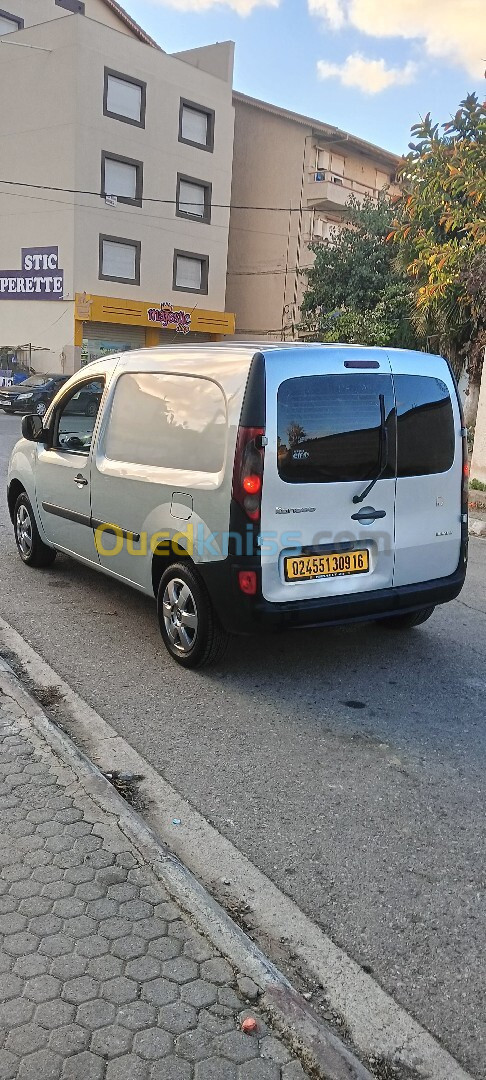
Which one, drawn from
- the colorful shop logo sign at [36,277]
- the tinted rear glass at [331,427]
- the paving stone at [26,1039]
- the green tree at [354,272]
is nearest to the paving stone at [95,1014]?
the paving stone at [26,1039]

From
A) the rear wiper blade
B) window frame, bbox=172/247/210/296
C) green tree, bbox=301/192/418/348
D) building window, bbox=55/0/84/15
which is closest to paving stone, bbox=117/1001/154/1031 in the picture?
the rear wiper blade

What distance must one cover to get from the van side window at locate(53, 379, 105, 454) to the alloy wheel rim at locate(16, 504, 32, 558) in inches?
35.9

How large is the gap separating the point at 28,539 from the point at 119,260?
1117 inches

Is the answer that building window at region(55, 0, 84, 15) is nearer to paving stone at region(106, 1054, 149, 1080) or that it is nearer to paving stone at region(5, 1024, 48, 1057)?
paving stone at region(5, 1024, 48, 1057)

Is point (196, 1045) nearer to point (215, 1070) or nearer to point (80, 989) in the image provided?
point (215, 1070)

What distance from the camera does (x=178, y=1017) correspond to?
2.19 meters

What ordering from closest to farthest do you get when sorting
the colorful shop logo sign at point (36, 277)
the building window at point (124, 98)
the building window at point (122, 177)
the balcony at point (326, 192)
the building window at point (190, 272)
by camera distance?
the building window at point (124, 98) → the colorful shop logo sign at point (36, 277) → the building window at point (122, 177) → the building window at point (190, 272) → the balcony at point (326, 192)

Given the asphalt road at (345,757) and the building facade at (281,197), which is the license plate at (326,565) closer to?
the asphalt road at (345,757)

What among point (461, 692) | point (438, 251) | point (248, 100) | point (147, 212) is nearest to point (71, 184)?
point (147, 212)

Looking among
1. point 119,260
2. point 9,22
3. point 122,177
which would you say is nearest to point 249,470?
point 119,260

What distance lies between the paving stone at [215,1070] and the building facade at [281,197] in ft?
111

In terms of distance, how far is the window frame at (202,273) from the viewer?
1371 inches

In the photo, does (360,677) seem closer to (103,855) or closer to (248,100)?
(103,855)

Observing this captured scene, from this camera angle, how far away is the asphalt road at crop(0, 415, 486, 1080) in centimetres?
260
